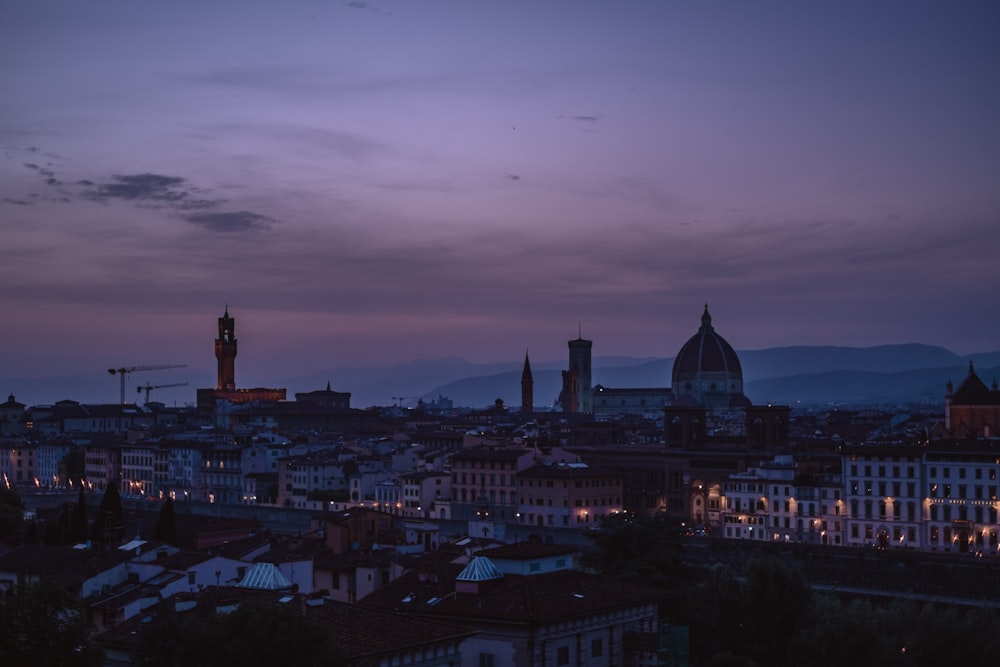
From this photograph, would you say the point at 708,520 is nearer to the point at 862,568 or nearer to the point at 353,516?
the point at 862,568

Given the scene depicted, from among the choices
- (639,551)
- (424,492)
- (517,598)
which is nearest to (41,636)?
(517,598)

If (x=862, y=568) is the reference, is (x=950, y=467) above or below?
above

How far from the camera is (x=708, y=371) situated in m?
190

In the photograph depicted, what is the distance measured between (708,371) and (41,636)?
564 ft

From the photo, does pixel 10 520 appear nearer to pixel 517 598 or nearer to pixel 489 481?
pixel 489 481

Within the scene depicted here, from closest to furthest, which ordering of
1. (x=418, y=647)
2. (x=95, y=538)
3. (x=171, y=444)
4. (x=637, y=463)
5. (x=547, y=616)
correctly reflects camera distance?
(x=418, y=647) → (x=547, y=616) → (x=95, y=538) → (x=637, y=463) → (x=171, y=444)

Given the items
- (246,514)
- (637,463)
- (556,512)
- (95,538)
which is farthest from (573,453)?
(95,538)

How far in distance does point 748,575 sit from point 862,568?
17.4 metres

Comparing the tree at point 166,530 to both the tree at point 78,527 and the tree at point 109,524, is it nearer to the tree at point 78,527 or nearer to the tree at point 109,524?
the tree at point 109,524

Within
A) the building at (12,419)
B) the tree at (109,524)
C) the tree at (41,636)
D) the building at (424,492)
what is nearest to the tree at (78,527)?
the tree at (109,524)

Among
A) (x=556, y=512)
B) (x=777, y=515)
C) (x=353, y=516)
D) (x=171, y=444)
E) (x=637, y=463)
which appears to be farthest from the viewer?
(x=171, y=444)

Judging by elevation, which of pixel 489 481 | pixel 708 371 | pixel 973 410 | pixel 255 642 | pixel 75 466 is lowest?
pixel 255 642

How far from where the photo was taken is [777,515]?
67062mm

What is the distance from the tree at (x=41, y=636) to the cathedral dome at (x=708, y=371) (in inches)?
6590
